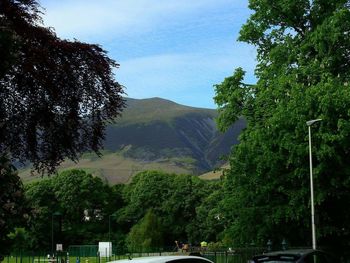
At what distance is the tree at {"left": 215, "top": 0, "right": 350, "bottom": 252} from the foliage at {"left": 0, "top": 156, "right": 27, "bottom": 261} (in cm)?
2317

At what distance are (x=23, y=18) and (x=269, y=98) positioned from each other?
2308 cm

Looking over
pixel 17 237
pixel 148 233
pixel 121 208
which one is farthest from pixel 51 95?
pixel 121 208

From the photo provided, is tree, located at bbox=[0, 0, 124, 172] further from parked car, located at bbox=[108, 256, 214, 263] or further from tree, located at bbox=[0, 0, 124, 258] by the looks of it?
parked car, located at bbox=[108, 256, 214, 263]

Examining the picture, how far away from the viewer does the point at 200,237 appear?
99.5 m

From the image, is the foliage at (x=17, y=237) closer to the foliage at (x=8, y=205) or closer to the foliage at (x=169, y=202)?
the foliage at (x=8, y=205)

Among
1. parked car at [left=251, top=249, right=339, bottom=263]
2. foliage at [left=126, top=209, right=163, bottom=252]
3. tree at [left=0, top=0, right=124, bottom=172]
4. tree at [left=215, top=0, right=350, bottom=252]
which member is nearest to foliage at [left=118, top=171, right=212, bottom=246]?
foliage at [left=126, top=209, right=163, bottom=252]

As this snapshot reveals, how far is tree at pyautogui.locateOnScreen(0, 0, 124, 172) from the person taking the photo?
13000 mm

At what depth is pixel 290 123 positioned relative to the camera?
32.1 metres

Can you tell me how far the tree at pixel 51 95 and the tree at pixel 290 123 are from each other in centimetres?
1832

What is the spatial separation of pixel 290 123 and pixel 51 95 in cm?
2072

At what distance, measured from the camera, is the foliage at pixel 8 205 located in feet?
28.5

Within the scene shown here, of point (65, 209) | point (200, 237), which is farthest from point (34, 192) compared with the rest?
point (200, 237)

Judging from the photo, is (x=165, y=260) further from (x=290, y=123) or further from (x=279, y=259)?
(x=290, y=123)

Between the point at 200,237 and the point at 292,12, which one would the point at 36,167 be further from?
the point at 200,237
